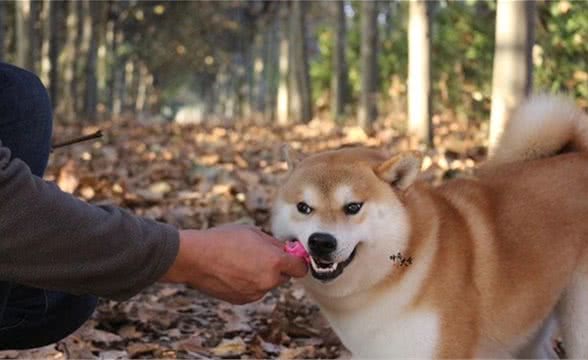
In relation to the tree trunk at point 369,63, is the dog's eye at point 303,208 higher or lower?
higher

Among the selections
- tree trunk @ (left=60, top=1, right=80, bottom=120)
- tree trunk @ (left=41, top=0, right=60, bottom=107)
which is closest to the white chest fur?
tree trunk @ (left=41, top=0, right=60, bottom=107)

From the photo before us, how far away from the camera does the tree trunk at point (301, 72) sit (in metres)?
19.4

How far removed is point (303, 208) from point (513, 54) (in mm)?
4726

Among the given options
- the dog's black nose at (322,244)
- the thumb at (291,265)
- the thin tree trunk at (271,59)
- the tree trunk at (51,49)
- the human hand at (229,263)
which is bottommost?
the thin tree trunk at (271,59)

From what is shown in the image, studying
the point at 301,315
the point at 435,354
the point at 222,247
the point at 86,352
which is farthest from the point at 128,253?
the point at 301,315

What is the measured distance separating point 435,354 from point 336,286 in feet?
1.32

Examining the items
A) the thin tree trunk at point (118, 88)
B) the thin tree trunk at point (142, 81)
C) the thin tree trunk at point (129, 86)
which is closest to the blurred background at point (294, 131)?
the thin tree trunk at point (118, 88)

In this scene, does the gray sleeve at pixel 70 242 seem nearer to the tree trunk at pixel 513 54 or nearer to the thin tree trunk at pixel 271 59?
the tree trunk at pixel 513 54

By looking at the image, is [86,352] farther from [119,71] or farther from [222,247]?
[119,71]

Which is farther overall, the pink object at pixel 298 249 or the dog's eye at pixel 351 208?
the dog's eye at pixel 351 208

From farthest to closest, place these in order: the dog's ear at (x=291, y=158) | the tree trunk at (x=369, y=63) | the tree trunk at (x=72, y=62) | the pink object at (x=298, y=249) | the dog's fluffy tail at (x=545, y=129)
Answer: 1. the tree trunk at (x=72, y=62)
2. the tree trunk at (x=369, y=63)
3. the dog's fluffy tail at (x=545, y=129)
4. the dog's ear at (x=291, y=158)
5. the pink object at (x=298, y=249)

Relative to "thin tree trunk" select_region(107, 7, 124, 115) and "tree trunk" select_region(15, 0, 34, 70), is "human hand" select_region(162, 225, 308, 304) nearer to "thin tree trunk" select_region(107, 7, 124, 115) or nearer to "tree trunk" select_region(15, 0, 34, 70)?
"tree trunk" select_region(15, 0, 34, 70)

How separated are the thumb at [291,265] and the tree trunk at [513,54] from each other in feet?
17.0

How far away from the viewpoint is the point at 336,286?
9.70ft
